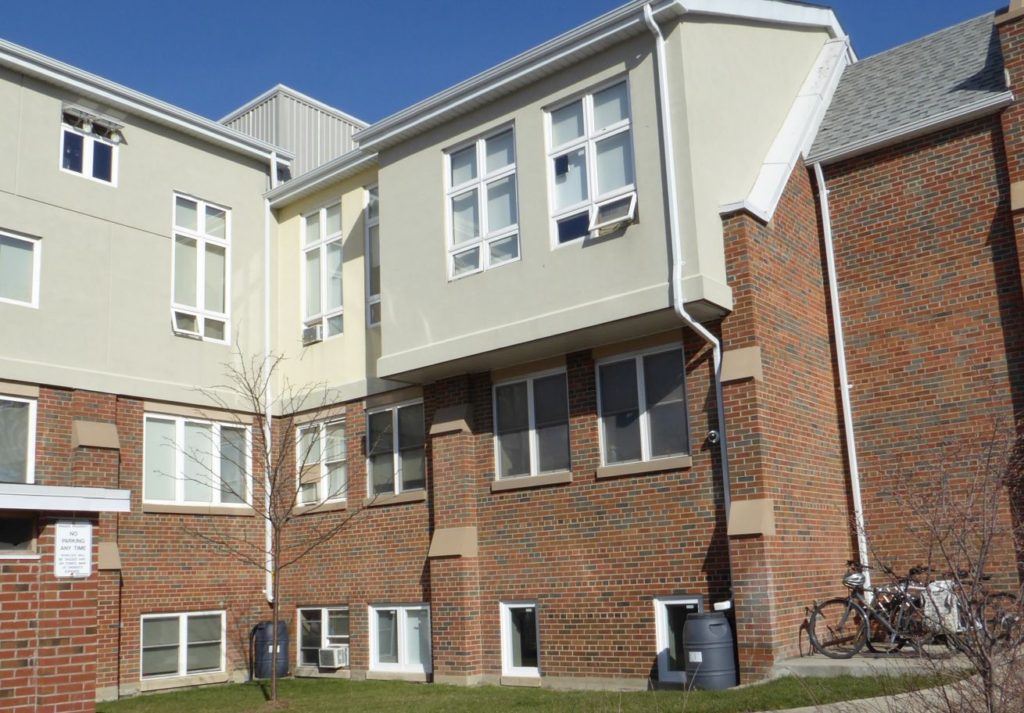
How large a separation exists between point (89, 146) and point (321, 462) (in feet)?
22.4

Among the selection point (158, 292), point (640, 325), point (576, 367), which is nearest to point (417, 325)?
point (576, 367)

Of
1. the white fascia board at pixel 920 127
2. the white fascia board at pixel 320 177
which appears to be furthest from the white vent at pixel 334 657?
the white fascia board at pixel 920 127

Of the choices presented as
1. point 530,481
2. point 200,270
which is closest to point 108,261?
point 200,270

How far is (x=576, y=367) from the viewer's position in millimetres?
15602

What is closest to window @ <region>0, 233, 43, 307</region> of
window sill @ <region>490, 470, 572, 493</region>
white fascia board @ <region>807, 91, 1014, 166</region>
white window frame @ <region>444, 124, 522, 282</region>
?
white window frame @ <region>444, 124, 522, 282</region>

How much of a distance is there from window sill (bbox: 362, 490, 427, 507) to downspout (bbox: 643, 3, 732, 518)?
569 cm

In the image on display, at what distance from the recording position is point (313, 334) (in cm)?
1994

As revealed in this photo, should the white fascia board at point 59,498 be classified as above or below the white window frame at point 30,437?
below

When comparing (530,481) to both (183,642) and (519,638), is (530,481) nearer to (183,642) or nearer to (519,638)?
(519,638)

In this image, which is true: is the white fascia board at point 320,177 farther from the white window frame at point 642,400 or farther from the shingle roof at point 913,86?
the shingle roof at point 913,86

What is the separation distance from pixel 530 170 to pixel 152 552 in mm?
9024

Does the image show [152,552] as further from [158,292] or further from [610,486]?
[610,486]

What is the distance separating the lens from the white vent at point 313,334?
19.8 metres

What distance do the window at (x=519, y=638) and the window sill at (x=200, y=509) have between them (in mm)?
5909
